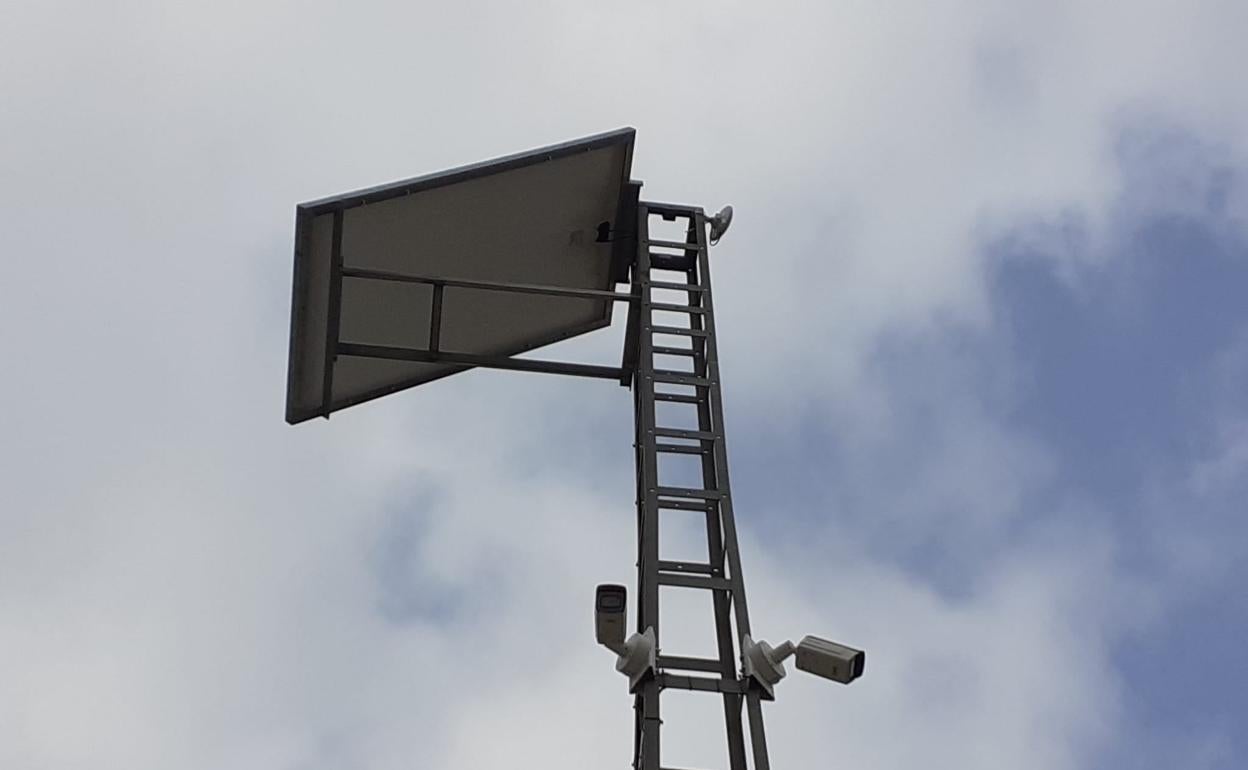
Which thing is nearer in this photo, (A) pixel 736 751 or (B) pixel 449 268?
(A) pixel 736 751

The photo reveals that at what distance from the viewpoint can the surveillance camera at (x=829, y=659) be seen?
5914 mm

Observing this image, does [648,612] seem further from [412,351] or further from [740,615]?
[412,351]

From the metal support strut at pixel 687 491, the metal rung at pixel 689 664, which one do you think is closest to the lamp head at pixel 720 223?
the metal support strut at pixel 687 491

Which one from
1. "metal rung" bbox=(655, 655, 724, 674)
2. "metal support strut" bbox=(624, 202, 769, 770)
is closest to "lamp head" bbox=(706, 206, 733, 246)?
"metal support strut" bbox=(624, 202, 769, 770)

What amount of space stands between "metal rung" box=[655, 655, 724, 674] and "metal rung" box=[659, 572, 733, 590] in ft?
1.53

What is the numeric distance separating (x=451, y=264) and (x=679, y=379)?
1894 millimetres

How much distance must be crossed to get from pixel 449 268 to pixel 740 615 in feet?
11.3

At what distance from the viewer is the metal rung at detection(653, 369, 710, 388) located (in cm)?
819

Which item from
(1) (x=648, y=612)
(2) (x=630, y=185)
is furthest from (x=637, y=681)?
(2) (x=630, y=185)

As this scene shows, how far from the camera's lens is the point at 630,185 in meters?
9.03

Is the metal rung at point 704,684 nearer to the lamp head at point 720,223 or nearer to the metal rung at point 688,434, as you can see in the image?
the metal rung at point 688,434

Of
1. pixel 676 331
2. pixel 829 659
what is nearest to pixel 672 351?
pixel 676 331

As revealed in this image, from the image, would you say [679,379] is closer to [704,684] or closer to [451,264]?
[451,264]

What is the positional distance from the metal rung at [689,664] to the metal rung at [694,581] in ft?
1.53
